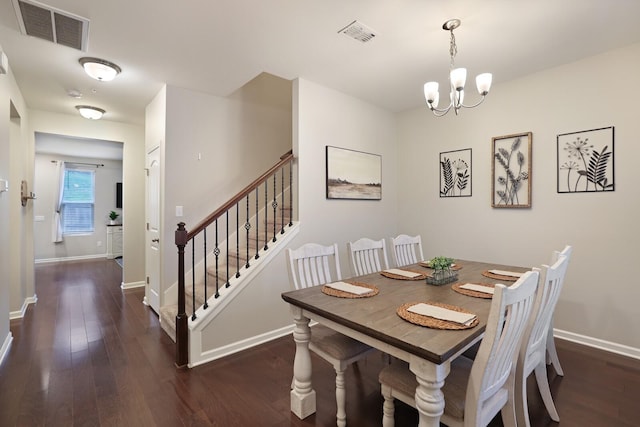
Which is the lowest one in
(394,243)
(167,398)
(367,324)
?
(167,398)

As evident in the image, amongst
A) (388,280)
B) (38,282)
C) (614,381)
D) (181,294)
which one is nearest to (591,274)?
(614,381)

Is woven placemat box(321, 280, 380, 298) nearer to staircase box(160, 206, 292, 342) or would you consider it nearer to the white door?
staircase box(160, 206, 292, 342)

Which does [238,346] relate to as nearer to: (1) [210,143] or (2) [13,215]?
(1) [210,143]

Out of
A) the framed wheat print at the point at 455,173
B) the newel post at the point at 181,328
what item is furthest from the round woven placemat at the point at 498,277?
the newel post at the point at 181,328

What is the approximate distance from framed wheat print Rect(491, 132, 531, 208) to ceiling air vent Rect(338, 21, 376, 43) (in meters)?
2.02

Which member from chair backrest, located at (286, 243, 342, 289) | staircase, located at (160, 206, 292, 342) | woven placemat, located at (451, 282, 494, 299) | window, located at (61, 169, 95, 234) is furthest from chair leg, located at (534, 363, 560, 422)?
window, located at (61, 169, 95, 234)

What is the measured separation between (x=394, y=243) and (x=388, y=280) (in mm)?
757

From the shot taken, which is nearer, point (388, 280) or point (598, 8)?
point (598, 8)

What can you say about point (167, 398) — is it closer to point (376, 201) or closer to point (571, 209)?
point (376, 201)

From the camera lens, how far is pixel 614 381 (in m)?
2.22

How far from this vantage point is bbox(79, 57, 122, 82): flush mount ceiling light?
2697 mm

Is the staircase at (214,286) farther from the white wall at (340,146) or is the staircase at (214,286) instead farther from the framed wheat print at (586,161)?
the framed wheat print at (586,161)

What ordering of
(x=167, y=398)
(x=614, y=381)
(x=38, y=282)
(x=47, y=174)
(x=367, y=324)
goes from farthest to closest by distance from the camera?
(x=47, y=174)
(x=38, y=282)
(x=614, y=381)
(x=167, y=398)
(x=367, y=324)

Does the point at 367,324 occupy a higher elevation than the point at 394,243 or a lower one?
lower
